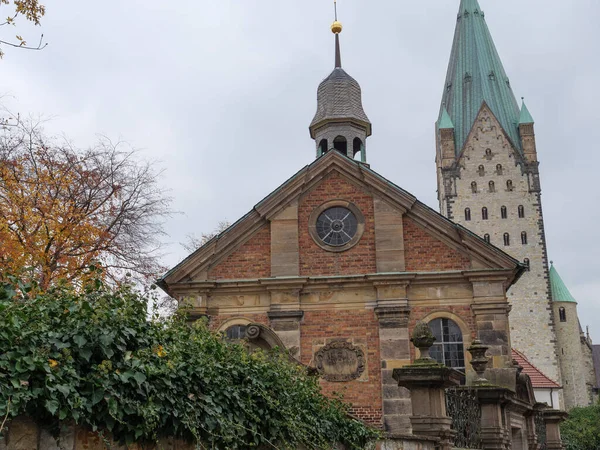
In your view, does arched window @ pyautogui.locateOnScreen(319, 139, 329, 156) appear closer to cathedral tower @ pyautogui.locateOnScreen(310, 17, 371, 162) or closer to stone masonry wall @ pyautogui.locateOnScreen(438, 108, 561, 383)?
cathedral tower @ pyautogui.locateOnScreen(310, 17, 371, 162)

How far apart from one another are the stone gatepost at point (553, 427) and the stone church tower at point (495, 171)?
48506mm

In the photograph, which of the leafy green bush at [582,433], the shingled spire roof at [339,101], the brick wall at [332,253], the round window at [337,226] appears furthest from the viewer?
the leafy green bush at [582,433]

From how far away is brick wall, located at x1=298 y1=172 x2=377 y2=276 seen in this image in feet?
67.9

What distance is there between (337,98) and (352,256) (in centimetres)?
913

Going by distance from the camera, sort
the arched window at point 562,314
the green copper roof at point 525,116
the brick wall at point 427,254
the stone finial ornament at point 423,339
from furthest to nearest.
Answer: the green copper roof at point 525,116, the arched window at point 562,314, the brick wall at point 427,254, the stone finial ornament at point 423,339

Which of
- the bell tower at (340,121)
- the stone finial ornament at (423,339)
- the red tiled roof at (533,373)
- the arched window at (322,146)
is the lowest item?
the stone finial ornament at (423,339)

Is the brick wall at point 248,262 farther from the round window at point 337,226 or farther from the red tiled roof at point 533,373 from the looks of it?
the red tiled roof at point 533,373

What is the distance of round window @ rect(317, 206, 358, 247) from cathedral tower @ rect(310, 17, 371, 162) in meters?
5.71

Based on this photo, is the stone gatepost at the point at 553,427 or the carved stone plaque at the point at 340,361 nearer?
the carved stone plaque at the point at 340,361

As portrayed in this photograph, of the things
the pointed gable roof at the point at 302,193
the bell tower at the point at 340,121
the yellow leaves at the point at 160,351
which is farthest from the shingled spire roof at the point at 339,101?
the yellow leaves at the point at 160,351

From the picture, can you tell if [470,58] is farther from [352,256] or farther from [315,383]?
[315,383]

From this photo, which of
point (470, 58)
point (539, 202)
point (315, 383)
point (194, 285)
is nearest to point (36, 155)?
point (194, 285)

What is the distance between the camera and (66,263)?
20641mm

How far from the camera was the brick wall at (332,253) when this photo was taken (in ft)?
67.9
